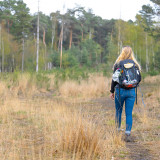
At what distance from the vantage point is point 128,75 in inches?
189

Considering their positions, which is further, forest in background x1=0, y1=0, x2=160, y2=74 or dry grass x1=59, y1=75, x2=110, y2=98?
forest in background x1=0, y1=0, x2=160, y2=74

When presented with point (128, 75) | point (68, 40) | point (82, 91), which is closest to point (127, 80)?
point (128, 75)

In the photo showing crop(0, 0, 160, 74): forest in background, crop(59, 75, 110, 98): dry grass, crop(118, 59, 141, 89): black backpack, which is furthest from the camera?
crop(0, 0, 160, 74): forest in background

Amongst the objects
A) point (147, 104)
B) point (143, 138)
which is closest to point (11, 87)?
point (147, 104)

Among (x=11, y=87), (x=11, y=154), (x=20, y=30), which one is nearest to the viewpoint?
(x=11, y=154)

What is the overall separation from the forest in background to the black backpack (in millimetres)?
17935

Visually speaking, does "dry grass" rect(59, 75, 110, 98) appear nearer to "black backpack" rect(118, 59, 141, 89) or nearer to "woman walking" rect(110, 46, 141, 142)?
"woman walking" rect(110, 46, 141, 142)

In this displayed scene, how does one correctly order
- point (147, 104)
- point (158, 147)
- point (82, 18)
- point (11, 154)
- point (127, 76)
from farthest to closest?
point (82, 18) < point (147, 104) < point (127, 76) < point (158, 147) < point (11, 154)

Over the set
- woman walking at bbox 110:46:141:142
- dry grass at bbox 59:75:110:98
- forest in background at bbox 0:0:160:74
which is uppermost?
forest in background at bbox 0:0:160:74

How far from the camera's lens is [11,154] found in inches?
137

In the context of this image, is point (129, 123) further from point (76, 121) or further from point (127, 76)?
point (76, 121)

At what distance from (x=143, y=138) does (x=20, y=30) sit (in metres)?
33.6

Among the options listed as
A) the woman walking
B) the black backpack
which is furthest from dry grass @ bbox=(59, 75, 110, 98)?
the black backpack

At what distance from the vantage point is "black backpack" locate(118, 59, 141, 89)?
4.79m
